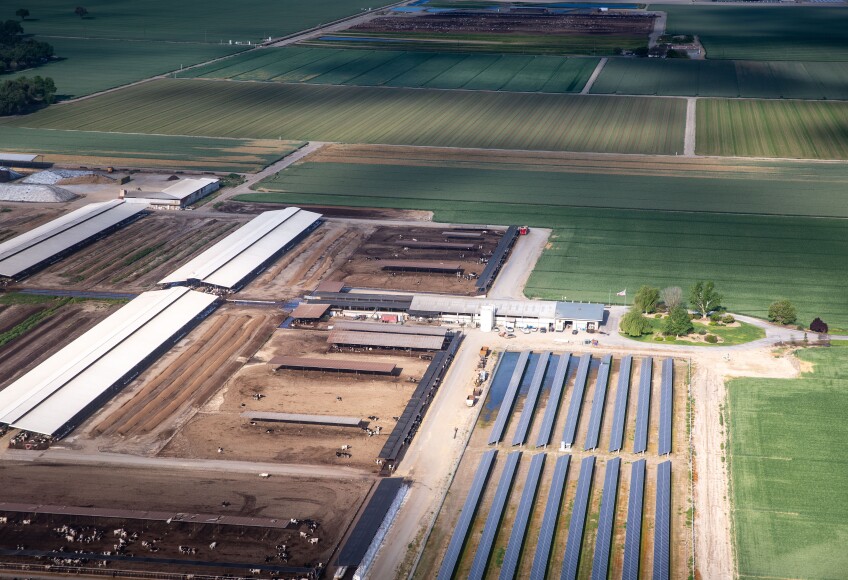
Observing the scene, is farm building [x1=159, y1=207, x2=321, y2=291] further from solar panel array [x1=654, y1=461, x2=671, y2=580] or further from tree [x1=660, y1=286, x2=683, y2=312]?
solar panel array [x1=654, y1=461, x2=671, y2=580]

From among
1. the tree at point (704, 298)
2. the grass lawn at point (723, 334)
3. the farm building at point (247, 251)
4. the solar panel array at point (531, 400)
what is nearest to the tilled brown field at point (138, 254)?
the farm building at point (247, 251)

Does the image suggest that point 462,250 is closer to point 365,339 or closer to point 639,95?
point 365,339

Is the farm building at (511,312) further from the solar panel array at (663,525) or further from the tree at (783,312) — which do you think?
the solar panel array at (663,525)

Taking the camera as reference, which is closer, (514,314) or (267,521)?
(267,521)

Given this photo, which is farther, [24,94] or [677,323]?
[24,94]

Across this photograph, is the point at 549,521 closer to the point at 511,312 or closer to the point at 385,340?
the point at 385,340

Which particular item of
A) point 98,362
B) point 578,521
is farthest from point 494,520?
point 98,362

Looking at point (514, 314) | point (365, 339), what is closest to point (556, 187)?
point (514, 314)
